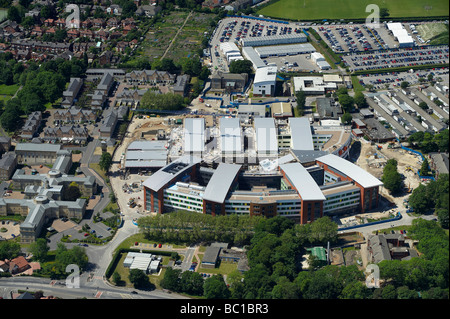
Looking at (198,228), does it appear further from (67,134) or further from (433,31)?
(433,31)

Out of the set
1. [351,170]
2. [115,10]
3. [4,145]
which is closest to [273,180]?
[351,170]

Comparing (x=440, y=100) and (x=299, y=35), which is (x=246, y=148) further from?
(x=299, y=35)

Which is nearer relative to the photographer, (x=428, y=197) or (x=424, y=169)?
(x=428, y=197)

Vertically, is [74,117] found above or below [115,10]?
above

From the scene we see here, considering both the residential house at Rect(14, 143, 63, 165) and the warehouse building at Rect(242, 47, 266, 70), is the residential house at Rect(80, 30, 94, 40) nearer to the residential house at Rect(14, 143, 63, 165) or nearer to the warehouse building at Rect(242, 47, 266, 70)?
the warehouse building at Rect(242, 47, 266, 70)

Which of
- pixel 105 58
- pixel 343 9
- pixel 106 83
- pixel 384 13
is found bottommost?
pixel 343 9

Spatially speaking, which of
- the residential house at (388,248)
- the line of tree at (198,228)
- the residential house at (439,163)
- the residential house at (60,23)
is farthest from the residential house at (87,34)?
the residential house at (388,248)
